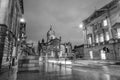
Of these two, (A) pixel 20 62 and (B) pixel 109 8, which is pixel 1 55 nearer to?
(A) pixel 20 62

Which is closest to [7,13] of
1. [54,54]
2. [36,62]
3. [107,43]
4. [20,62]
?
[20,62]

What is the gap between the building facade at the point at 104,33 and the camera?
2005 centimetres

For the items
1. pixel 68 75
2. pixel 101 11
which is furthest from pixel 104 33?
pixel 68 75

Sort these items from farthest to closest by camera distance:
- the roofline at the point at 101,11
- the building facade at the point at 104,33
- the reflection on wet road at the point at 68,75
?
the roofline at the point at 101,11, the building facade at the point at 104,33, the reflection on wet road at the point at 68,75

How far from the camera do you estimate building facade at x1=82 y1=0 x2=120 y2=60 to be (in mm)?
20047

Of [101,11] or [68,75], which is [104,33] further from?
[68,75]

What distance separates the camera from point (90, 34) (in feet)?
92.3

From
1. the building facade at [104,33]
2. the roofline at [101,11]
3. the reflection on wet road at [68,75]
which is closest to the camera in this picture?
the reflection on wet road at [68,75]

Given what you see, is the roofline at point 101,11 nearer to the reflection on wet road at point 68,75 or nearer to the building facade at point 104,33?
the building facade at point 104,33

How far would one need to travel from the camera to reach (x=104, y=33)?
76.8 feet

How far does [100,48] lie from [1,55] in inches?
→ 862

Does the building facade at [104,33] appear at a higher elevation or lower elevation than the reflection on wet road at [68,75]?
higher

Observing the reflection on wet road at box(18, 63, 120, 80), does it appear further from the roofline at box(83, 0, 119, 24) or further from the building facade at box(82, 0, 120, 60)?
the roofline at box(83, 0, 119, 24)

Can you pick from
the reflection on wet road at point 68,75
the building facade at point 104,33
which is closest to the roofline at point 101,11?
the building facade at point 104,33
